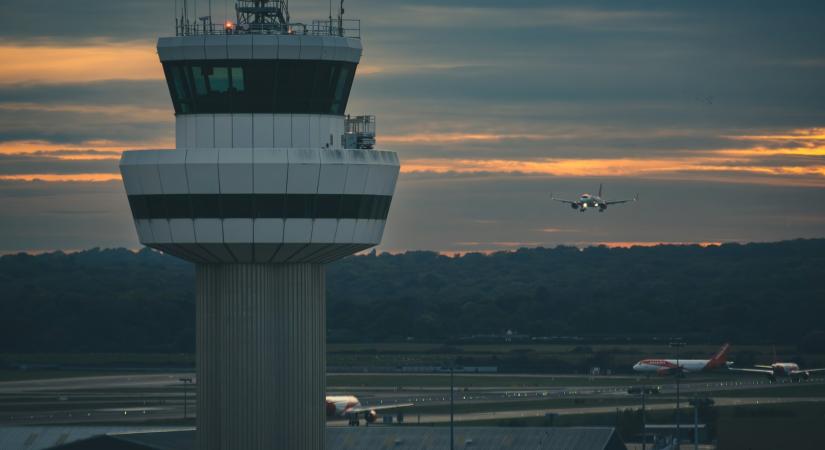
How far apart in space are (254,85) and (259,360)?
21.9ft

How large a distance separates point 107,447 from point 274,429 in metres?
69.6

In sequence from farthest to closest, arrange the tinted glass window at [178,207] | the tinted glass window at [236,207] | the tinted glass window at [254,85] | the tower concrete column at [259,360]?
the tower concrete column at [259,360], the tinted glass window at [254,85], the tinted glass window at [178,207], the tinted glass window at [236,207]

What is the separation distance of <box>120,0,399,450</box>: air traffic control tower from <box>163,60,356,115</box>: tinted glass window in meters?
0.03

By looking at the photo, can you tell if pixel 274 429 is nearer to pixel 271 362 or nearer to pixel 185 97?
Result: pixel 271 362

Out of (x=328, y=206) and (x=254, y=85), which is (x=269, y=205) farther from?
(x=254, y=85)

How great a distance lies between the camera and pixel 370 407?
189750 millimetres

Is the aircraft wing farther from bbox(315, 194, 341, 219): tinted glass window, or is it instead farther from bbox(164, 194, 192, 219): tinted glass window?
bbox(164, 194, 192, 219): tinted glass window

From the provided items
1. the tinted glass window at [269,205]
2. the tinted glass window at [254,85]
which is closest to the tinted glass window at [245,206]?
the tinted glass window at [269,205]

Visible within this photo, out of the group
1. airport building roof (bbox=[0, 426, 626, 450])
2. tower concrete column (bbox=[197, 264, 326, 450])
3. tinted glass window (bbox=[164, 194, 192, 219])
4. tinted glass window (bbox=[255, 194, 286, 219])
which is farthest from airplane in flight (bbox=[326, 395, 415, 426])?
tinted glass window (bbox=[255, 194, 286, 219])

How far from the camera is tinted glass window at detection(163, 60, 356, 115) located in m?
38.9

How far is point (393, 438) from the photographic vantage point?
368 ft

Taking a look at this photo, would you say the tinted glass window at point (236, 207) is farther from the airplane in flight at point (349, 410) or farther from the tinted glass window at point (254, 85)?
the airplane in flight at point (349, 410)

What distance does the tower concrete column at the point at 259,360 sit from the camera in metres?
39.3

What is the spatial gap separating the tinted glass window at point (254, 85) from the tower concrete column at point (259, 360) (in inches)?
154
